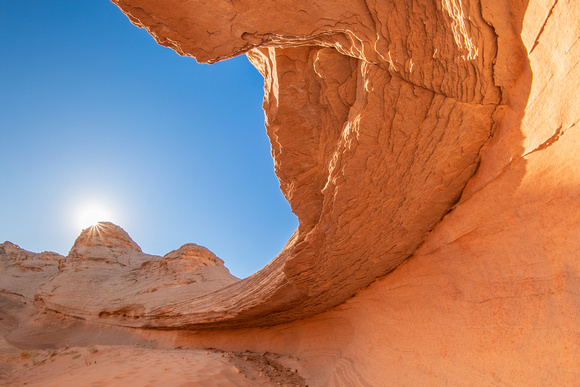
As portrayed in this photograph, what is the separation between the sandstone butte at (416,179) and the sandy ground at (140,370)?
7 cm

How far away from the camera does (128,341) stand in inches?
373

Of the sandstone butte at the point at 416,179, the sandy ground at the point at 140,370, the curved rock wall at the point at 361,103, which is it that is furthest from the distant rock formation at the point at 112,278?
the curved rock wall at the point at 361,103

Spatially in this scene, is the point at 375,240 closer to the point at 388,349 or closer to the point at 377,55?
the point at 388,349

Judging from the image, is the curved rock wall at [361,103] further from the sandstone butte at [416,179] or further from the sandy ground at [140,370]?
the sandy ground at [140,370]

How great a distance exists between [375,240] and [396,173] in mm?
1257

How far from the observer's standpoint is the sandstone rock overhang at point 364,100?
2.13m

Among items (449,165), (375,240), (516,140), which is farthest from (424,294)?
(516,140)

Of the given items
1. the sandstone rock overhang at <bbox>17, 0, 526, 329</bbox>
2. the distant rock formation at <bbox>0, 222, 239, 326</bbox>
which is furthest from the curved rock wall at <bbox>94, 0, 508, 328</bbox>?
the distant rock formation at <bbox>0, 222, 239, 326</bbox>

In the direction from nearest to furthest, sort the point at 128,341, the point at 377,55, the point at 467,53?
the point at 467,53 < the point at 377,55 < the point at 128,341

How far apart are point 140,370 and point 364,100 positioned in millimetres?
5415

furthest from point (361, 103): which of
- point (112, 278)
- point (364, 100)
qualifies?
point (112, 278)

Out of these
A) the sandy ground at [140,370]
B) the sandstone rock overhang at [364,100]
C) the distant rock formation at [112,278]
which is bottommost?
the sandy ground at [140,370]

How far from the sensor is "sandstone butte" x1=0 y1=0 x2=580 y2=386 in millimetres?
2131

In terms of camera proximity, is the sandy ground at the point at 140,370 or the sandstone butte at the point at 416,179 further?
the sandy ground at the point at 140,370
